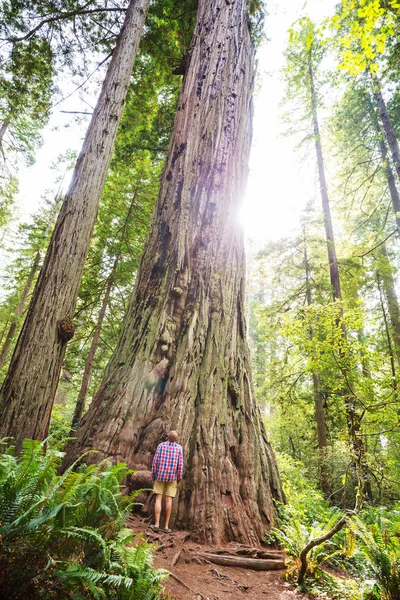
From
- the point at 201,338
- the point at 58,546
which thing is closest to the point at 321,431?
the point at 201,338

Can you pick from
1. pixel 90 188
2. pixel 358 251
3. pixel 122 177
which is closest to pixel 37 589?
pixel 90 188

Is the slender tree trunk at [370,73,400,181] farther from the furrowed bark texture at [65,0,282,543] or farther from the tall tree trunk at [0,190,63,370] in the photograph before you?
the tall tree trunk at [0,190,63,370]

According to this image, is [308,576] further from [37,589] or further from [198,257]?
[198,257]

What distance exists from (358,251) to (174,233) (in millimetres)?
10585

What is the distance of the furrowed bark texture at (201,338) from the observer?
12.1 feet

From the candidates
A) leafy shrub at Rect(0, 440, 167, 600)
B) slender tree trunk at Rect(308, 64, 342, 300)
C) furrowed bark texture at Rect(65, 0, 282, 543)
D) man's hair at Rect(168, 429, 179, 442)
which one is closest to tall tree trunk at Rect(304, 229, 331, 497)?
slender tree trunk at Rect(308, 64, 342, 300)

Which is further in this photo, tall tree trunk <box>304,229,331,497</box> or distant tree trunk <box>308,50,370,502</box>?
tall tree trunk <box>304,229,331,497</box>

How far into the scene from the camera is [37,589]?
1257 mm

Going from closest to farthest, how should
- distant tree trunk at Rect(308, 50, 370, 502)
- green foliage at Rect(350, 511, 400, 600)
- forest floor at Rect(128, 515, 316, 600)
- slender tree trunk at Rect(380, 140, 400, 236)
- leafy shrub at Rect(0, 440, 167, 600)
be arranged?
leafy shrub at Rect(0, 440, 167, 600) → green foliage at Rect(350, 511, 400, 600) → forest floor at Rect(128, 515, 316, 600) → distant tree trunk at Rect(308, 50, 370, 502) → slender tree trunk at Rect(380, 140, 400, 236)

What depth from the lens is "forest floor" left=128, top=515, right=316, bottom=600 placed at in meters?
2.41

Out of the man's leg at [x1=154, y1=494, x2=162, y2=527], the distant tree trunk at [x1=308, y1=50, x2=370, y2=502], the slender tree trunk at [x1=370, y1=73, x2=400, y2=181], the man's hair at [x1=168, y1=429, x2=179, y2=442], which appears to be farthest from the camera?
the slender tree trunk at [x1=370, y1=73, x2=400, y2=181]

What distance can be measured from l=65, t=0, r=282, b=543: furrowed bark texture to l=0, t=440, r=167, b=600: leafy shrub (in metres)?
1.98

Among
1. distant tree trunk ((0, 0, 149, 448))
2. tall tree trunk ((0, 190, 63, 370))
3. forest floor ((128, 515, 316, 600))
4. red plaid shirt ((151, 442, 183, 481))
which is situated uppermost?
tall tree trunk ((0, 190, 63, 370))

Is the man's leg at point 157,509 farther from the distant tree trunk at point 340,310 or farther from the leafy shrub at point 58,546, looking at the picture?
the distant tree trunk at point 340,310
